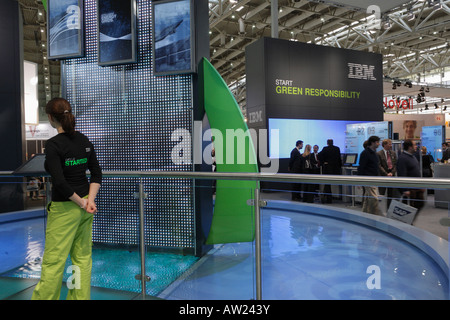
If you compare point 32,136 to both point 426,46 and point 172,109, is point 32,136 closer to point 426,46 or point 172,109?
point 172,109

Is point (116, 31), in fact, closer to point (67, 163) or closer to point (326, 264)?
point (67, 163)

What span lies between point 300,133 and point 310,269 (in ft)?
27.4

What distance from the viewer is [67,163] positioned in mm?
2100

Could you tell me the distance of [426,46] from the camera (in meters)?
18.7

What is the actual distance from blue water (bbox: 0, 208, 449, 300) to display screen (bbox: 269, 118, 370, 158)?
7219 mm

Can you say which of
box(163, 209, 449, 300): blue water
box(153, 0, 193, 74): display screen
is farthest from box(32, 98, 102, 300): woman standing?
box(153, 0, 193, 74): display screen

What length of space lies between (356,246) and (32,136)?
18.3 meters

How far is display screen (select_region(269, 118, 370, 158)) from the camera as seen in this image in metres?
10.0

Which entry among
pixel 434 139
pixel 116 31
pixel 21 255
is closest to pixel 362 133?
pixel 434 139

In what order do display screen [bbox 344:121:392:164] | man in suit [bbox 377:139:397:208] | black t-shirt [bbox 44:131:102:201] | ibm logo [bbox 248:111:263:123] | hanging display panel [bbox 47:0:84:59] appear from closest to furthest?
black t-shirt [bbox 44:131:102:201] → hanging display panel [bbox 47:0:84:59] → man in suit [bbox 377:139:397:208] → display screen [bbox 344:121:392:164] → ibm logo [bbox 248:111:263:123]

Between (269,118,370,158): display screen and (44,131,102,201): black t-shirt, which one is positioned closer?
(44,131,102,201): black t-shirt

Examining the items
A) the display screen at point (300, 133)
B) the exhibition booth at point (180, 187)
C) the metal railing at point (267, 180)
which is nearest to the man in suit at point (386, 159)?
the exhibition booth at point (180, 187)

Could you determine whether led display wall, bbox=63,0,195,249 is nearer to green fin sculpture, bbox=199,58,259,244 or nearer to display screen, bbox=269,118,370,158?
green fin sculpture, bbox=199,58,259,244
